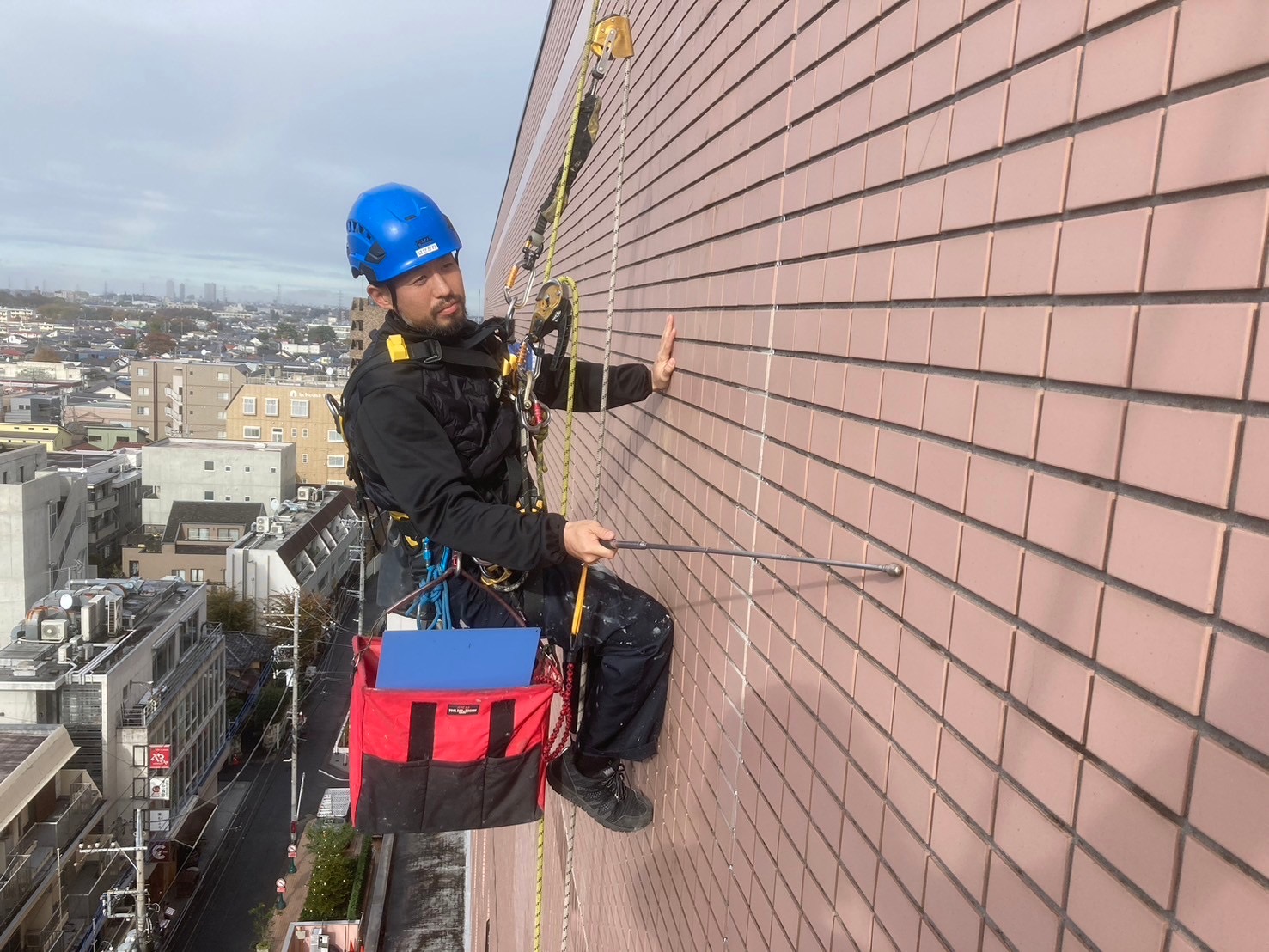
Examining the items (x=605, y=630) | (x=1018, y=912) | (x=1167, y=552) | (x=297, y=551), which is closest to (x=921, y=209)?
(x=1167, y=552)

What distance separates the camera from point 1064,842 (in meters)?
1.25

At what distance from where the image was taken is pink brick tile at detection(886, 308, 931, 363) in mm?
1690

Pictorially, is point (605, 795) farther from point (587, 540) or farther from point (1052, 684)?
point (1052, 684)

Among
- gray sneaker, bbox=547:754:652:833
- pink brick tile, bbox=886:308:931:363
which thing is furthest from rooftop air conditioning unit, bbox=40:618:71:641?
pink brick tile, bbox=886:308:931:363

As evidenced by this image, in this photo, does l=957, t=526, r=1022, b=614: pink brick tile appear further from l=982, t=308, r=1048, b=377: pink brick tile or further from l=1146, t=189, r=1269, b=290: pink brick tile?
l=1146, t=189, r=1269, b=290: pink brick tile

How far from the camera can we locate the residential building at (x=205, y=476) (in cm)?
4034

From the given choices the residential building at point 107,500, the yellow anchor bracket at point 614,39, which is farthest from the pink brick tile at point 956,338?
the residential building at point 107,500

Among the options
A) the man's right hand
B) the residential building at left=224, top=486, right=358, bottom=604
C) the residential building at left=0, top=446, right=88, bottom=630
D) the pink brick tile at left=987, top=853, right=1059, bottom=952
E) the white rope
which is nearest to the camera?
the pink brick tile at left=987, top=853, right=1059, bottom=952

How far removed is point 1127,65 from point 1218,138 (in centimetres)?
22

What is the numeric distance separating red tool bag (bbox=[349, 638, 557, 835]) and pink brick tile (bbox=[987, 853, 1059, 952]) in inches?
66.2

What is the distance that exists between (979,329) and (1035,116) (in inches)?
13.6

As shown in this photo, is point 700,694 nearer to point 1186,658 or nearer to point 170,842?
point 1186,658

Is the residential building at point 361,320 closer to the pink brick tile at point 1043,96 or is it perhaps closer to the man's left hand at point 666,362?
the man's left hand at point 666,362

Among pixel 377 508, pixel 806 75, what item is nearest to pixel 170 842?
pixel 377 508
